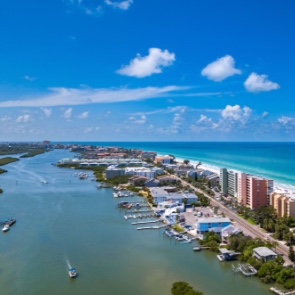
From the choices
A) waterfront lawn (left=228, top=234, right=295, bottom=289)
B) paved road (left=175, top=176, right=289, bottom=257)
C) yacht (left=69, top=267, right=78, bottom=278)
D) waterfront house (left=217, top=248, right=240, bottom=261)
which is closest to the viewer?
waterfront lawn (left=228, top=234, right=295, bottom=289)

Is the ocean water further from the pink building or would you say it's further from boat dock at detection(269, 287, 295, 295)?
boat dock at detection(269, 287, 295, 295)

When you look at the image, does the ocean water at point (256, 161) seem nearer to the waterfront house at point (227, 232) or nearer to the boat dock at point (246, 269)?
the waterfront house at point (227, 232)

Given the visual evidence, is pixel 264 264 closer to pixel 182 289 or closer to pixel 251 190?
pixel 182 289

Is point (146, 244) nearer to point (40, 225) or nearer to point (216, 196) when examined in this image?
point (40, 225)

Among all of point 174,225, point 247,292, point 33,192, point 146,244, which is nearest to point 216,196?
point 174,225

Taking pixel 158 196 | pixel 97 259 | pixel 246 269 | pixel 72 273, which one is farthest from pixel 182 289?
pixel 158 196

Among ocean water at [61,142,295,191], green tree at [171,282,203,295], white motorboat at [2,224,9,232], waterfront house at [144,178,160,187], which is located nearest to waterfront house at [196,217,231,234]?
green tree at [171,282,203,295]

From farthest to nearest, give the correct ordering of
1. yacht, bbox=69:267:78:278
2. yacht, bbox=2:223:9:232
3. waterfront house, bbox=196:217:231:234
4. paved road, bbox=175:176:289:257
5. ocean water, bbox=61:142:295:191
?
ocean water, bbox=61:142:295:191, yacht, bbox=2:223:9:232, waterfront house, bbox=196:217:231:234, paved road, bbox=175:176:289:257, yacht, bbox=69:267:78:278
